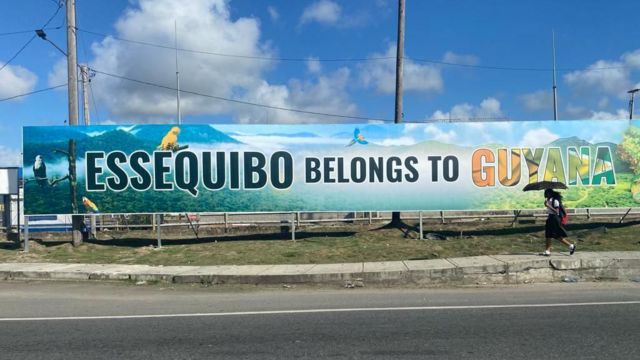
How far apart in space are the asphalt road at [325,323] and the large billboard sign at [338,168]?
5081 mm

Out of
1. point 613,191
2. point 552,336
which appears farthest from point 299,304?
point 613,191

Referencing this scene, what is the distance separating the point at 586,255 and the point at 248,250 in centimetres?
Answer: 807

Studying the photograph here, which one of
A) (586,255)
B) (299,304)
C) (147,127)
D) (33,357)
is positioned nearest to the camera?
(33,357)

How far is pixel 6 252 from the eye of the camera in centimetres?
1480

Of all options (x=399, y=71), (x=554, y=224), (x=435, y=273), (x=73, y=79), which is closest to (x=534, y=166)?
(x=554, y=224)

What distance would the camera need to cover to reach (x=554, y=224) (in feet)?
38.9

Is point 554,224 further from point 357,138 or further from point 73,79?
point 73,79

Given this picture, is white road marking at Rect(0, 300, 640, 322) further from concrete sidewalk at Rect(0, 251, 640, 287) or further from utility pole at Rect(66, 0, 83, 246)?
utility pole at Rect(66, 0, 83, 246)

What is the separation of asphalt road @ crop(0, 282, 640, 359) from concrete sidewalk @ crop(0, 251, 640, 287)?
2.05 feet

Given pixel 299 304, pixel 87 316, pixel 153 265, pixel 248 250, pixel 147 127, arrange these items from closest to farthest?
pixel 87 316, pixel 299 304, pixel 153 265, pixel 248 250, pixel 147 127

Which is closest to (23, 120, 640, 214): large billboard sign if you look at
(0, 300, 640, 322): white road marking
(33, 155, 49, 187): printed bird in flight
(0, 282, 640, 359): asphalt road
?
(33, 155, 49, 187): printed bird in flight

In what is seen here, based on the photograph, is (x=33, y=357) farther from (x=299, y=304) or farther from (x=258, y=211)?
(x=258, y=211)

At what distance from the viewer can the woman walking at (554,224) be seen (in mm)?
11766

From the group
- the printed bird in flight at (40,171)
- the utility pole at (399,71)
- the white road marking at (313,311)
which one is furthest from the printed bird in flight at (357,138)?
the printed bird in flight at (40,171)
